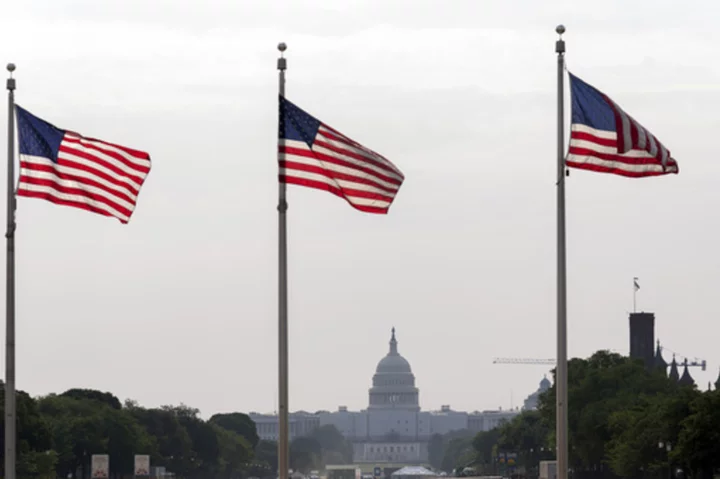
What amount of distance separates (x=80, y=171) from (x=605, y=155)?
1245cm

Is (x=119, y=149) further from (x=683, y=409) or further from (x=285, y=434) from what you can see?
(x=683, y=409)

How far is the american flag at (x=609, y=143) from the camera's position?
4325cm

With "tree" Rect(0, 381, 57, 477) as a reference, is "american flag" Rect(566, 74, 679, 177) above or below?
above

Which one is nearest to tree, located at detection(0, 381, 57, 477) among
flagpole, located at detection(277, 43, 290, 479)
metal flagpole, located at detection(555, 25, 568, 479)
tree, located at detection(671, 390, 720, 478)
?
tree, located at detection(671, 390, 720, 478)

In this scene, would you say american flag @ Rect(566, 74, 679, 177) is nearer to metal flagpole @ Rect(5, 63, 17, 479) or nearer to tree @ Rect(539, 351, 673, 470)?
metal flagpole @ Rect(5, 63, 17, 479)

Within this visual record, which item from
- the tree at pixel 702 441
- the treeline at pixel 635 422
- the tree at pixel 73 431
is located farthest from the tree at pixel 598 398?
the tree at pixel 73 431

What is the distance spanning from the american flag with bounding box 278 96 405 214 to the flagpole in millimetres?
1109

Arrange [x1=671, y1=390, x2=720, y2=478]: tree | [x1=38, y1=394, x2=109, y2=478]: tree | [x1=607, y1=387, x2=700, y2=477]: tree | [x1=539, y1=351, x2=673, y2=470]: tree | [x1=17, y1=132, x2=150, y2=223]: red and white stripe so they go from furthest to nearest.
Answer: [x1=38, y1=394, x2=109, y2=478]: tree
[x1=539, y1=351, x2=673, y2=470]: tree
[x1=607, y1=387, x2=700, y2=477]: tree
[x1=671, y1=390, x2=720, y2=478]: tree
[x1=17, y1=132, x2=150, y2=223]: red and white stripe

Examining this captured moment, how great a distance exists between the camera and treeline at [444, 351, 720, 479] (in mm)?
110062

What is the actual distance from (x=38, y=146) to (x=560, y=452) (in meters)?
14.8

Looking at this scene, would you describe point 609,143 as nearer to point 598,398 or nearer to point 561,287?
point 561,287

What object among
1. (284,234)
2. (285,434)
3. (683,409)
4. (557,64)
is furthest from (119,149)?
(683,409)

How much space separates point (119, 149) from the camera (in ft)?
146

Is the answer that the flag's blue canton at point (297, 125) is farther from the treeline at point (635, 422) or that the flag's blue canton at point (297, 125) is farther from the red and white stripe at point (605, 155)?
the treeline at point (635, 422)
